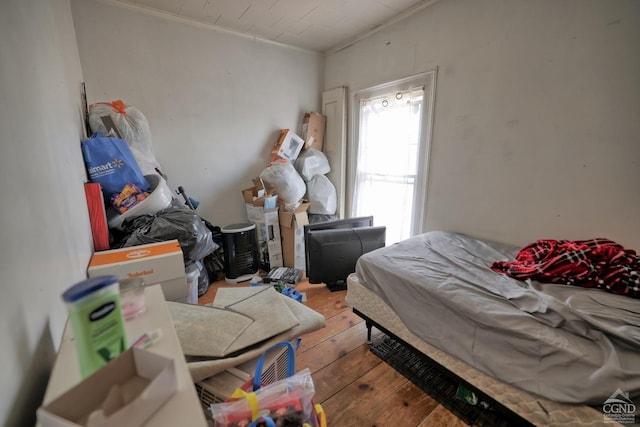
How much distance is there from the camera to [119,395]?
415 millimetres

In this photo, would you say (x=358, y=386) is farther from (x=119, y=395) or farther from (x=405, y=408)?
(x=119, y=395)

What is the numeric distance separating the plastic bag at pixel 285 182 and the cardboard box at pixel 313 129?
52 centimetres

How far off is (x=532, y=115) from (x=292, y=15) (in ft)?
7.01

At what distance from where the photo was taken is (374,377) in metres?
1.51

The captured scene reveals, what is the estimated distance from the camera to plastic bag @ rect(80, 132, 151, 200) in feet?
5.22

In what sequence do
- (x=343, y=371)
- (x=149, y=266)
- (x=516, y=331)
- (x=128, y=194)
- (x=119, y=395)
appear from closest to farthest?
1. (x=119, y=395)
2. (x=516, y=331)
3. (x=149, y=266)
4. (x=343, y=371)
5. (x=128, y=194)

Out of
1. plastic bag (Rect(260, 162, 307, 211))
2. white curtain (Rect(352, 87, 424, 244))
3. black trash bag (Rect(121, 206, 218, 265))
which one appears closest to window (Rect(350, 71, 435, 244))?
white curtain (Rect(352, 87, 424, 244))

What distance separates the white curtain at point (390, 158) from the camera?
2502 mm

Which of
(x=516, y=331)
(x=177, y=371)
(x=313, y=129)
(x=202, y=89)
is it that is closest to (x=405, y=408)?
(x=516, y=331)

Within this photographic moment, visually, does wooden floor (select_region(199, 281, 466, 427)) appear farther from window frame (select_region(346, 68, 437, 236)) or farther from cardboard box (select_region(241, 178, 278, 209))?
cardboard box (select_region(241, 178, 278, 209))

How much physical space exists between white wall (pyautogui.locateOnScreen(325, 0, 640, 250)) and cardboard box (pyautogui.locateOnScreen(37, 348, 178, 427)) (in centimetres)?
221

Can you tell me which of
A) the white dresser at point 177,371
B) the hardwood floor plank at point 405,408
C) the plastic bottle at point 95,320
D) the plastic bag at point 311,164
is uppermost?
the plastic bag at point 311,164

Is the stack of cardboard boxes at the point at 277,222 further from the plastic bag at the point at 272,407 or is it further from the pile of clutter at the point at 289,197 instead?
the plastic bag at the point at 272,407

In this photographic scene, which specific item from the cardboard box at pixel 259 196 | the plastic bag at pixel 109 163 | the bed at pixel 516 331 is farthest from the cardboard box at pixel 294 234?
the plastic bag at pixel 109 163
